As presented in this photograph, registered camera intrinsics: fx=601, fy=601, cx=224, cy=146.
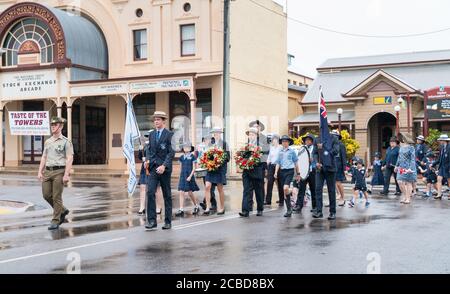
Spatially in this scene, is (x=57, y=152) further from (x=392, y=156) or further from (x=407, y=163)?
(x=392, y=156)

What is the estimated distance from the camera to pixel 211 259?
8172 millimetres

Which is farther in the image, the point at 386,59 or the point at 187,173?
the point at 386,59

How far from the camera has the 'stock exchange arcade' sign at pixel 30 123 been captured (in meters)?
30.5

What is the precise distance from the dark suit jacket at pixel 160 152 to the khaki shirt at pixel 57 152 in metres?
1.67

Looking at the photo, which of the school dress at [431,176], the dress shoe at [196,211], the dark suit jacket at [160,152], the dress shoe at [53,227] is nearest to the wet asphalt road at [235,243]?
the dress shoe at [53,227]

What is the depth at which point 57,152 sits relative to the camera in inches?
459

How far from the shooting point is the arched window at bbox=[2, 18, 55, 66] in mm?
31234

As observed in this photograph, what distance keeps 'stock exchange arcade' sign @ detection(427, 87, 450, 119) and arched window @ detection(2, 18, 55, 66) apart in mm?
19691

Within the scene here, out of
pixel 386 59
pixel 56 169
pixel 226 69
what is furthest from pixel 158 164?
pixel 386 59

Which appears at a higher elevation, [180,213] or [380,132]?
[380,132]

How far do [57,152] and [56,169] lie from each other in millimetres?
332

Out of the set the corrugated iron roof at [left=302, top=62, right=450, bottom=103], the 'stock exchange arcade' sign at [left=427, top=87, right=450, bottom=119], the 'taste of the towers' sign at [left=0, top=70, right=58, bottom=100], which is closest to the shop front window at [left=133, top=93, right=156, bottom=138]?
the 'taste of the towers' sign at [left=0, top=70, right=58, bottom=100]
